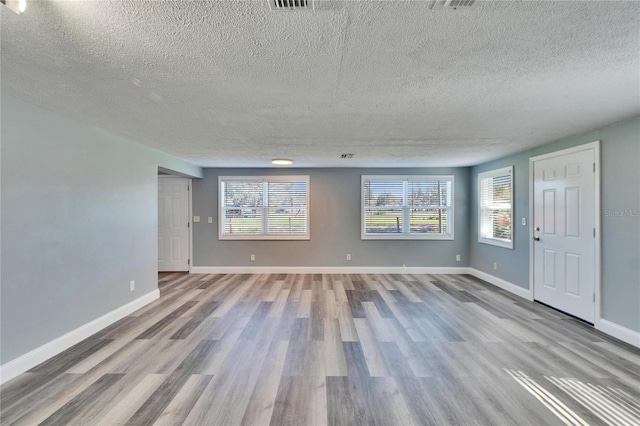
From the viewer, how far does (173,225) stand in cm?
570

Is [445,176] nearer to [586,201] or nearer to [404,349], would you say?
[586,201]

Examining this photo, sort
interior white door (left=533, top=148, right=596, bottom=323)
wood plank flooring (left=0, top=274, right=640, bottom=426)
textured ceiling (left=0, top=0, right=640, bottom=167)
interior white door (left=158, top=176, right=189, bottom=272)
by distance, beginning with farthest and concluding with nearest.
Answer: interior white door (left=158, top=176, right=189, bottom=272) < interior white door (left=533, top=148, right=596, bottom=323) < wood plank flooring (left=0, top=274, right=640, bottom=426) < textured ceiling (left=0, top=0, right=640, bottom=167)

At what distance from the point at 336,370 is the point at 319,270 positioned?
353 cm

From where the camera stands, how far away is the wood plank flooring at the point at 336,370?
175 centimetres

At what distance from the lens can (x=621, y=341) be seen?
2.72 metres

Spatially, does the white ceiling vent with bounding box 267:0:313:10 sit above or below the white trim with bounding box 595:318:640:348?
above

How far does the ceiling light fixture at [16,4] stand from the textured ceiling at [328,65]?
0.05 metres

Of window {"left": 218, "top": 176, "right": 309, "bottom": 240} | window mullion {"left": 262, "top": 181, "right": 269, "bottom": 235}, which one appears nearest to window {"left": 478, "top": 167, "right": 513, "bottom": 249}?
window {"left": 218, "top": 176, "right": 309, "bottom": 240}

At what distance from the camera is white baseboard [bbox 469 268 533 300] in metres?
4.09

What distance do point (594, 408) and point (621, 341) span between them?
157 centimetres

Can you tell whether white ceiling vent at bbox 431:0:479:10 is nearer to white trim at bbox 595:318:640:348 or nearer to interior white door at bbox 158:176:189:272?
white trim at bbox 595:318:640:348

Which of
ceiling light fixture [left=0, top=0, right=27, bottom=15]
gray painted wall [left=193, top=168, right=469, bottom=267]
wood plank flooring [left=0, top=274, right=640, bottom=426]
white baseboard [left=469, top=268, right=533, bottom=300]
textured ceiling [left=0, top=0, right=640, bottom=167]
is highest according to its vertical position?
textured ceiling [left=0, top=0, right=640, bottom=167]

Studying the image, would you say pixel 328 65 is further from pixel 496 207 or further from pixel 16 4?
pixel 496 207

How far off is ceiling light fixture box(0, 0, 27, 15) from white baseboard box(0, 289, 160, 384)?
103 inches
